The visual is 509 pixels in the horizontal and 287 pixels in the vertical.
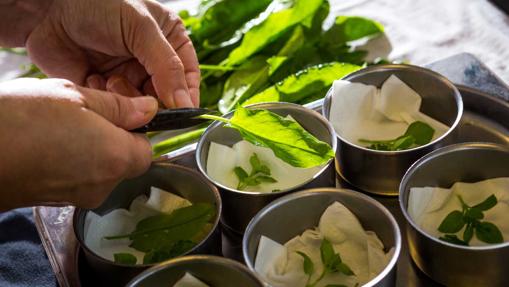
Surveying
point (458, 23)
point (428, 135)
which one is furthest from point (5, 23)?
point (458, 23)

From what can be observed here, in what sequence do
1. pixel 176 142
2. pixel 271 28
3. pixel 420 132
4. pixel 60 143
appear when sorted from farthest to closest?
pixel 271 28 → pixel 176 142 → pixel 420 132 → pixel 60 143

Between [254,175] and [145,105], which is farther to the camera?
[254,175]

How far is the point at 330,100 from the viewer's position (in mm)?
875

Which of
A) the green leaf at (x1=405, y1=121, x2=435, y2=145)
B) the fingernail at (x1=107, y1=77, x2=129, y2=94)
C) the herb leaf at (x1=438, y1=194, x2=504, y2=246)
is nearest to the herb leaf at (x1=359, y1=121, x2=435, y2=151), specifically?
the green leaf at (x1=405, y1=121, x2=435, y2=145)

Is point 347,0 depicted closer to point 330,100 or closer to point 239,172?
point 330,100

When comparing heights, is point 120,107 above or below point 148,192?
above

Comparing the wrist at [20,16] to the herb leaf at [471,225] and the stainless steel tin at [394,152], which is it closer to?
the stainless steel tin at [394,152]

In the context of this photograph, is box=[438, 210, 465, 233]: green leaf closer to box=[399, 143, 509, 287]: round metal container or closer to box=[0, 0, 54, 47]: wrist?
box=[399, 143, 509, 287]: round metal container

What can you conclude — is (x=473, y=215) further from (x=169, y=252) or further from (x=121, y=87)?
(x=121, y=87)

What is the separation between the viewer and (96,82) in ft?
3.07

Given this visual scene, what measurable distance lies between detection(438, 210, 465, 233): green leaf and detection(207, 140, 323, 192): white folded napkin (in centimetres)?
15

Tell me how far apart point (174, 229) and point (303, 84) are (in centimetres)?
32

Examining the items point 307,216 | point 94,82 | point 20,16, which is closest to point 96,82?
point 94,82

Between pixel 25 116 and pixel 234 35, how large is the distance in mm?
607
